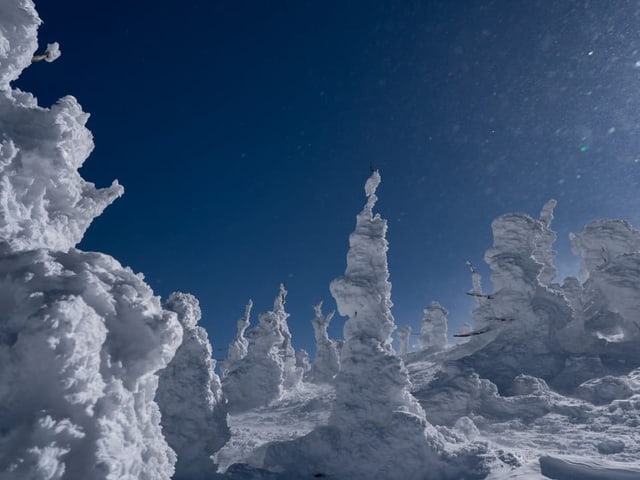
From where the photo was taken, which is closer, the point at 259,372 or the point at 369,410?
the point at 369,410

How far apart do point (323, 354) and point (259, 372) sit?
72.5ft

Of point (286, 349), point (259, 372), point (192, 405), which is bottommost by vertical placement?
point (192, 405)

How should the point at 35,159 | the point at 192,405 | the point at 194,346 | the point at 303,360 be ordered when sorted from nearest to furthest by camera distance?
the point at 35,159
the point at 192,405
the point at 194,346
the point at 303,360

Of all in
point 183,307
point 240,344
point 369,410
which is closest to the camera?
point 369,410

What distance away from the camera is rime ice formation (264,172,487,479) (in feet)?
74.3

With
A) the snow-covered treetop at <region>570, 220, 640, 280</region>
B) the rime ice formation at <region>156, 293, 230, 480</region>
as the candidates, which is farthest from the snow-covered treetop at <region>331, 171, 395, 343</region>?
the snow-covered treetop at <region>570, 220, 640, 280</region>

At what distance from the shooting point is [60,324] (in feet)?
18.6

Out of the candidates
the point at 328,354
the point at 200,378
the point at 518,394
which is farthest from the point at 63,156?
the point at 328,354

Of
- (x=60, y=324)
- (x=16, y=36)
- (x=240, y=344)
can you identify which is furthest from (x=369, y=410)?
(x=240, y=344)

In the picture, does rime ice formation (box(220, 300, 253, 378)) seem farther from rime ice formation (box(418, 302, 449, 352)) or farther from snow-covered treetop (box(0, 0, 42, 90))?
snow-covered treetop (box(0, 0, 42, 90))

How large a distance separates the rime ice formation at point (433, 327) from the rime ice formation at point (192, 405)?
50.1 metres

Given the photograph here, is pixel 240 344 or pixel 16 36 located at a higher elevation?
pixel 240 344

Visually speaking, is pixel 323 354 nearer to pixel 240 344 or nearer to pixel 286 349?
pixel 286 349

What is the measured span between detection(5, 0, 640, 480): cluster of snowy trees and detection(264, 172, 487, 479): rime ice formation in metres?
0.09
